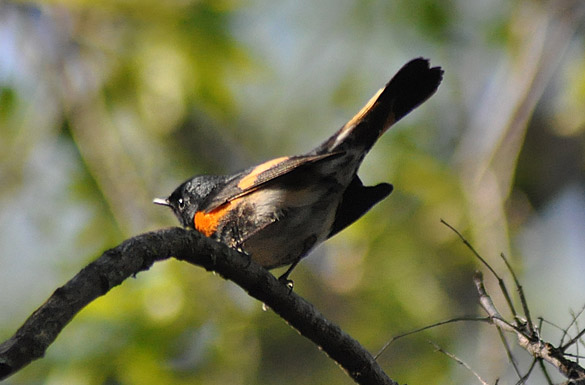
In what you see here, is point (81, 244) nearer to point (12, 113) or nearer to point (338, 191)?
point (12, 113)

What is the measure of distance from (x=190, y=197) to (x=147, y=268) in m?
2.92

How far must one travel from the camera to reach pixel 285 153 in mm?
7469

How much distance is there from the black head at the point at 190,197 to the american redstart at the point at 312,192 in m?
0.63

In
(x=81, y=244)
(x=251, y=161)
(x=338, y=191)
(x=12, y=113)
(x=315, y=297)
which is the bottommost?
(x=338, y=191)

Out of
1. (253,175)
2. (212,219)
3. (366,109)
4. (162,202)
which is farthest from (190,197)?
(366,109)

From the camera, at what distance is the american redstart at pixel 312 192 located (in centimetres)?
409

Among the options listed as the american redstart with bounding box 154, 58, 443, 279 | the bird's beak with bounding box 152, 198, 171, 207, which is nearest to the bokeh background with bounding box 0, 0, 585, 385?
the bird's beak with bounding box 152, 198, 171, 207

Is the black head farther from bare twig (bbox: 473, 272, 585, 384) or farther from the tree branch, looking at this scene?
bare twig (bbox: 473, 272, 585, 384)

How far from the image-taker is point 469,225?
214 inches

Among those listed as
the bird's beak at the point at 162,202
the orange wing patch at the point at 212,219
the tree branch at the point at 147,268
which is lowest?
the tree branch at the point at 147,268

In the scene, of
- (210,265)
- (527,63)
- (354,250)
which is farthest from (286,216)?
(527,63)

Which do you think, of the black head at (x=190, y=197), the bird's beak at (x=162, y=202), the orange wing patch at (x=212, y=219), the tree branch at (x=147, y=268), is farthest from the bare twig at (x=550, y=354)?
the bird's beak at (x=162, y=202)

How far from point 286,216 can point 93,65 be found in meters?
2.10

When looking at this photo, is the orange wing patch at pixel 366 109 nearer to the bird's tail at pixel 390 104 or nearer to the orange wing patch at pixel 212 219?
the bird's tail at pixel 390 104
